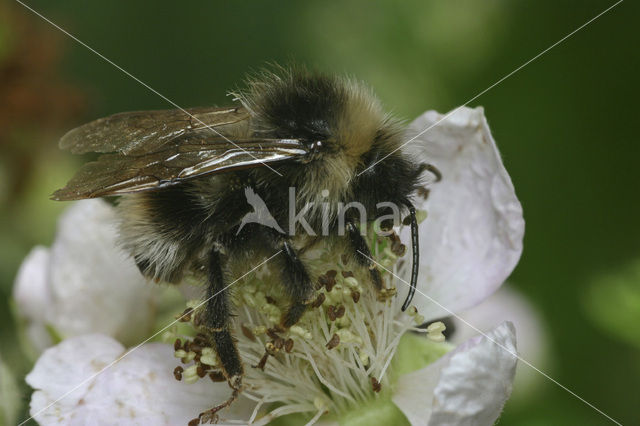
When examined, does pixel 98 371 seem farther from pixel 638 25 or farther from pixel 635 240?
pixel 638 25

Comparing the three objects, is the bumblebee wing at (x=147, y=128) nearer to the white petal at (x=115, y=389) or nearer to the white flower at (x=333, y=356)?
the white flower at (x=333, y=356)

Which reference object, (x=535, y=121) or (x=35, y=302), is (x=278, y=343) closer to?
(x=35, y=302)

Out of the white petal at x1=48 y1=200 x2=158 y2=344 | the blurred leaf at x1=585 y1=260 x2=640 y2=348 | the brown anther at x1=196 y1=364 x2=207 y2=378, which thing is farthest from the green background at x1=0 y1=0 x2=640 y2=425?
the brown anther at x1=196 y1=364 x2=207 y2=378

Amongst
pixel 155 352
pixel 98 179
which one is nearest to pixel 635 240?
pixel 155 352

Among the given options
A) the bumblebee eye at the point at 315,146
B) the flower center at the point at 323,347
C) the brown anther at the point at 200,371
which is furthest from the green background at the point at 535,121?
the bumblebee eye at the point at 315,146

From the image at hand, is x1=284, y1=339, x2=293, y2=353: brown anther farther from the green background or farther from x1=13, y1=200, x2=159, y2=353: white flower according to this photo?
the green background

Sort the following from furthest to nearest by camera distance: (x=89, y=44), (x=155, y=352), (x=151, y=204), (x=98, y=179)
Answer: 1. (x=89, y=44)
2. (x=155, y=352)
3. (x=151, y=204)
4. (x=98, y=179)
